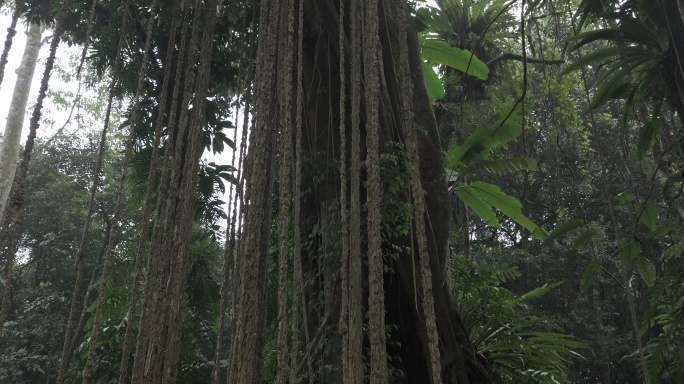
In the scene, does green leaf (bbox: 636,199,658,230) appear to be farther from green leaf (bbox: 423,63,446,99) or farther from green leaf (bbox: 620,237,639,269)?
green leaf (bbox: 423,63,446,99)

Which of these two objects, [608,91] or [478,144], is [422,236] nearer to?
[608,91]

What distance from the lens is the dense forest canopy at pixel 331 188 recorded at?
Result: 52.3 inches

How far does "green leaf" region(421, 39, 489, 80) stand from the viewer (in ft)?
11.7

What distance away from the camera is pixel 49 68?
4.98 feet

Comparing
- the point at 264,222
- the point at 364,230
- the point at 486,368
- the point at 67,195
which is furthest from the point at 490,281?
the point at 67,195

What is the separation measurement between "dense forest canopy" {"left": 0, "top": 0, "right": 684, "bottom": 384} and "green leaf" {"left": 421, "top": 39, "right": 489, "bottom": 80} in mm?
15

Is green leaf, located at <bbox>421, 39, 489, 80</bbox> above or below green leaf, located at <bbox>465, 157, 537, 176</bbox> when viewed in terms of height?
above

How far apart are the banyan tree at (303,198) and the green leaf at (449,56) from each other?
974mm

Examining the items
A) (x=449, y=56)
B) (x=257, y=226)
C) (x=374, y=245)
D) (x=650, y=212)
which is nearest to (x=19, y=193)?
(x=257, y=226)

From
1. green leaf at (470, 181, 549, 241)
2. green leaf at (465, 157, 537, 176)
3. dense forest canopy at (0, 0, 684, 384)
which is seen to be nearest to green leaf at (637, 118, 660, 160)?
dense forest canopy at (0, 0, 684, 384)

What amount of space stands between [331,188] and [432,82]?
1.47 metres

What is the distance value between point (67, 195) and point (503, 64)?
7.09m

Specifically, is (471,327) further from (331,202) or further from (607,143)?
(607,143)

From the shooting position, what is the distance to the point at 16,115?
6035mm
